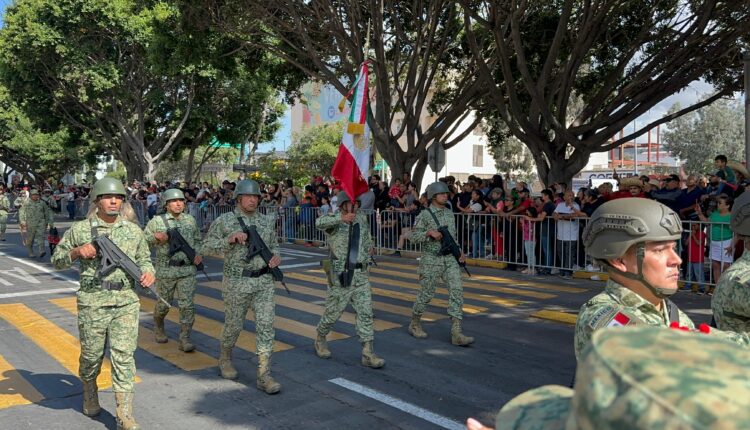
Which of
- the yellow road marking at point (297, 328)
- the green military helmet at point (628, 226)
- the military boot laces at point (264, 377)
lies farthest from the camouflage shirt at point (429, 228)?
the green military helmet at point (628, 226)

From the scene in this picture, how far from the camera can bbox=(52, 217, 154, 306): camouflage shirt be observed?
487 cm

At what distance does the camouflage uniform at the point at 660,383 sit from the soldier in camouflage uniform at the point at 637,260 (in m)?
1.36

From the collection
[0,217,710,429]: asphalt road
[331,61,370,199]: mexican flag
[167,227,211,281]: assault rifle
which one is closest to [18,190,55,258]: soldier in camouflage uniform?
[0,217,710,429]: asphalt road

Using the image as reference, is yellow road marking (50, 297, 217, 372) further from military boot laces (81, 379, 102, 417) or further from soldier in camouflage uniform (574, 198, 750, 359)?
soldier in camouflage uniform (574, 198, 750, 359)

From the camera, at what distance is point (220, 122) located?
31.7m

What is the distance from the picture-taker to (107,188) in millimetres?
5047

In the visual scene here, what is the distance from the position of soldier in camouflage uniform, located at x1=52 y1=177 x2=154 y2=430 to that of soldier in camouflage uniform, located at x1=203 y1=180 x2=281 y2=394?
2.94ft

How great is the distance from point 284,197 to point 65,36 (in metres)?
13.4

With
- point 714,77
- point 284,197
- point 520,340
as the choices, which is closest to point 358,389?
point 520,340

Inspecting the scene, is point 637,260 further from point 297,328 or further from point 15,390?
point 297,328

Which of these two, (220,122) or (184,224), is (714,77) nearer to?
(184,224)

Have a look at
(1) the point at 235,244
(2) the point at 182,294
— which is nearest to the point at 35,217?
(2) the point at 182,294

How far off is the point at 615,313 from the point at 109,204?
4084 millimetres

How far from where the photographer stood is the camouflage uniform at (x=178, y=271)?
7.16 meters
